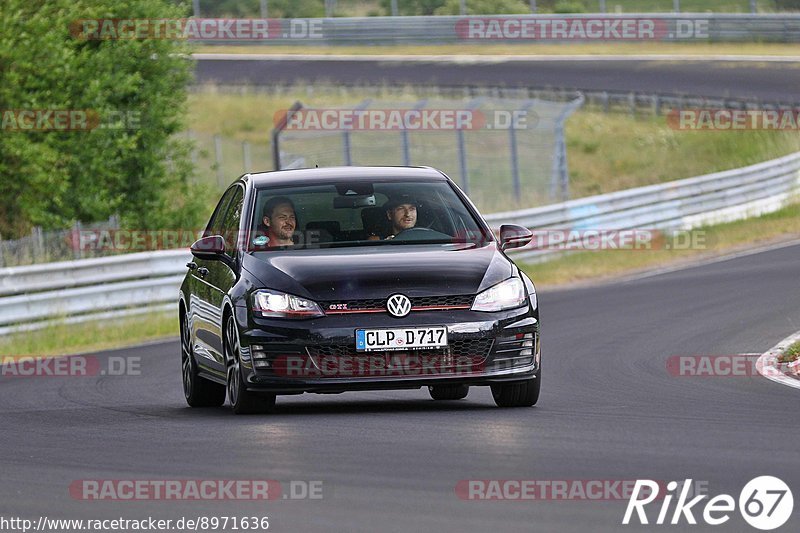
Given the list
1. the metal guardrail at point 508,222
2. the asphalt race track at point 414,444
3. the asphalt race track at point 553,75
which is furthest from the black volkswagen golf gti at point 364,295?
the asphalt race track at point 553,75

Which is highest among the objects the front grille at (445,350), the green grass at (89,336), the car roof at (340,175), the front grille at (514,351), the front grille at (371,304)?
the car roof at (340,175)

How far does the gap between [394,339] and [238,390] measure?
1.12 m

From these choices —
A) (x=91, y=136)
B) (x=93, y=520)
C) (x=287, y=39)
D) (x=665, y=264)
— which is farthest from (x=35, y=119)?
(x=287, y=39)

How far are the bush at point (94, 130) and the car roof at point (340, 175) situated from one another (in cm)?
1361

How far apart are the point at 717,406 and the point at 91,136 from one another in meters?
17.9

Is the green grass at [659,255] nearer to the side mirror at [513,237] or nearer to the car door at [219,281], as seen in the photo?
the car door at [219,281]

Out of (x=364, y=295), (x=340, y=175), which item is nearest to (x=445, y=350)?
(x=364, y=295)

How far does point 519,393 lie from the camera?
422 inches

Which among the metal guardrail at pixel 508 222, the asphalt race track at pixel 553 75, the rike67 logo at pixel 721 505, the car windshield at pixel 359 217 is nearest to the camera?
the rike67 logo at pixel 721 505

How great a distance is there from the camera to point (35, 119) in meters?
25.5

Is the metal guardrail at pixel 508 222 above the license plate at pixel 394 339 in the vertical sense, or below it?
below

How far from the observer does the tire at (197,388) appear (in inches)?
475

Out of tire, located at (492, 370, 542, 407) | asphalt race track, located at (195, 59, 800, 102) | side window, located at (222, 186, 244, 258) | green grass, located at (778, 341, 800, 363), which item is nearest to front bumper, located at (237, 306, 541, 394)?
tire, located at (492, 370, 542, 407)

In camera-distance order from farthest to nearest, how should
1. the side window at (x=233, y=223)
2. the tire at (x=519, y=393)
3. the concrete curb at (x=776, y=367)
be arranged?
the concrete curb at (x=776, y=367) < the side window at (x=233, y=223) < the tire at (x=519, y=393)
